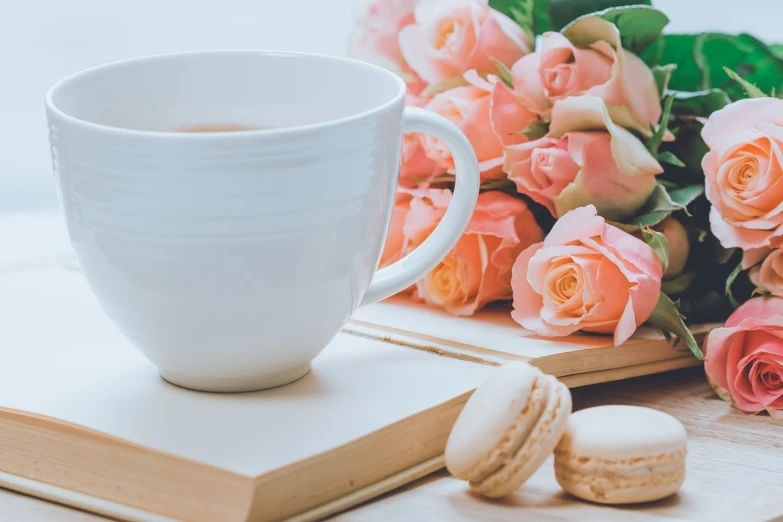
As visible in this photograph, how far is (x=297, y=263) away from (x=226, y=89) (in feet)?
0.58

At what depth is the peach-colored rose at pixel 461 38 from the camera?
75 centimetres

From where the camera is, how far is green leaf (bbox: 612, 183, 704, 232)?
688 millimetres

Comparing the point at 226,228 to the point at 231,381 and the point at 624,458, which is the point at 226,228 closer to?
the point at 231,381

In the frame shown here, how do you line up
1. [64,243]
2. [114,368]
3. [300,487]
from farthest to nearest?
[64,243] → [114,368] → [300,487]

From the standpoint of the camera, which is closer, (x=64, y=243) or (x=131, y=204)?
(x=131, y=204)

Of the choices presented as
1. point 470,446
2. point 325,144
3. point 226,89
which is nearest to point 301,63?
point 226,89

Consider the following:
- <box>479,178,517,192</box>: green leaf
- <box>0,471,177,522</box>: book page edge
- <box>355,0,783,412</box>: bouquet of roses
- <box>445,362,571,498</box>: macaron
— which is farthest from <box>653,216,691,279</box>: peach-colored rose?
<box>0,471,177,522</box>: book page edge

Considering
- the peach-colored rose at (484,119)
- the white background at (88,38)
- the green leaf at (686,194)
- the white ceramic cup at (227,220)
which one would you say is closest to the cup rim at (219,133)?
the white ceramic cup at (227,220)

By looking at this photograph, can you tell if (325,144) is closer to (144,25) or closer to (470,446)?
(470,446)

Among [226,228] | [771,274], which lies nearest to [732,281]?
[771,274]

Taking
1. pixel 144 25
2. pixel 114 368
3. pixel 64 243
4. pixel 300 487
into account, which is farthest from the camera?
pixel 144 25

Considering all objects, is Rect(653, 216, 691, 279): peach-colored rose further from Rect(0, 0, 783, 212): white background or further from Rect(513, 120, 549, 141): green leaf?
Rect(0, 0, 783, 212): white background

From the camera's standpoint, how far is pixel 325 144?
0.52 m

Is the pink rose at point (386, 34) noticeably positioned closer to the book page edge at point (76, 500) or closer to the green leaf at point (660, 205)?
the green leaf at point (660, 205)
